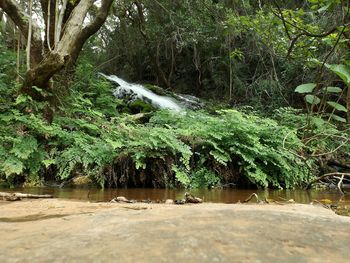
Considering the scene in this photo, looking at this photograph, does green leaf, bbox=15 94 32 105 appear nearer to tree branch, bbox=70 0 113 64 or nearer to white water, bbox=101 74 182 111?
tree branch, bbox=70 0 113 64

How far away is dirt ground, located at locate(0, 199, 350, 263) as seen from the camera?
51.6 inches

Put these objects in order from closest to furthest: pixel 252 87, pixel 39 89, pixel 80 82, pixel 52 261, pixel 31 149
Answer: pixel 52 261
pixel 31 149
pixel 39 89
pixel 80 82
pixel 252 87

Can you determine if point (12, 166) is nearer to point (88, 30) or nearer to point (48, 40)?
point (48, 40)

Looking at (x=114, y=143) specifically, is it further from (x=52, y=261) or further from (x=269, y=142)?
(x=52, y=261)

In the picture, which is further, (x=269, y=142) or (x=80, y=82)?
(x=80, y=82)

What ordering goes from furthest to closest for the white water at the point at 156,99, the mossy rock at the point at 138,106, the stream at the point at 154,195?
the white water at the point at 156,99 < the mossy rock at the point at 138,106 < the stream at the point at 154,195

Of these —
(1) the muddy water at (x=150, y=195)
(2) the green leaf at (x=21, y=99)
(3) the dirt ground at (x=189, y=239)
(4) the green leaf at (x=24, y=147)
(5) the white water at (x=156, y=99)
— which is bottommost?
(3) the dirt ground at (x=189, y=239)

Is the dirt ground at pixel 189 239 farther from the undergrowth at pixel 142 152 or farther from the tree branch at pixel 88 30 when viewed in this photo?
the tree branch at pixel 88 30

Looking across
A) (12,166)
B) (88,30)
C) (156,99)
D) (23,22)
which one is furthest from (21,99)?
(156,99)

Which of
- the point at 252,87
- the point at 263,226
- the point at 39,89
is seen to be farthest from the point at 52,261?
the point at 252,87

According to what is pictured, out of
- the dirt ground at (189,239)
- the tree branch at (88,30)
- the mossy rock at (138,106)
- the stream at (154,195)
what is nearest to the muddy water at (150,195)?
the stream at (154,195)

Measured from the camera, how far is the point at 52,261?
1271mm

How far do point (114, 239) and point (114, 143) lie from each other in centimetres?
454

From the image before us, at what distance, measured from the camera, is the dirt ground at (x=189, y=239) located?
131 cm
